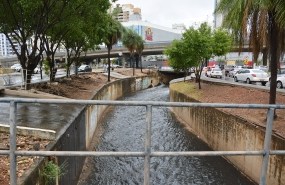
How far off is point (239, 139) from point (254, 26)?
4535 mm

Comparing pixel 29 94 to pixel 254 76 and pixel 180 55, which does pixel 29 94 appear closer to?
pixel 180 55

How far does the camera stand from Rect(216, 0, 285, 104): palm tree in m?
11.9

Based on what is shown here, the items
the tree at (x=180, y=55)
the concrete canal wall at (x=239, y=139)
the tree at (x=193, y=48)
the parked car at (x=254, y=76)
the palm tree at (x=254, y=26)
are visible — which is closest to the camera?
the concrete canal wall at (x=239, y=139)

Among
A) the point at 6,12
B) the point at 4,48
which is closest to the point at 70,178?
the point at 6,12

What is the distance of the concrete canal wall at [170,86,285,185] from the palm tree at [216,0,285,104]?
281cm

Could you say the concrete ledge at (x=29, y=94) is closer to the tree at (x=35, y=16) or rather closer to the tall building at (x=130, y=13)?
the tree at (x=35, y=16)

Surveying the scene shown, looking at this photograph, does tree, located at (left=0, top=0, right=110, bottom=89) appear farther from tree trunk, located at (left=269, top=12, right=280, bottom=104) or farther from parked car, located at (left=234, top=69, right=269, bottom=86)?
parked car, located at (left=234, top=69, right=269, bottom=86)

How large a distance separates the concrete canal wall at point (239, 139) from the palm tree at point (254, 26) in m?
2.81

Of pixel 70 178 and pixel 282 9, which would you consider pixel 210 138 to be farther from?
pixel 282 9

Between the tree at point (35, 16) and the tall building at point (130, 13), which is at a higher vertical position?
the tall building at point (130, 13)

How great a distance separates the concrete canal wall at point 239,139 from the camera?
35.0 feet

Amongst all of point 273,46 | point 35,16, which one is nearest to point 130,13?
point 35,16

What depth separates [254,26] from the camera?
12.4m

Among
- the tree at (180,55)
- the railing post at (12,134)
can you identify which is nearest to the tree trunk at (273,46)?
the railing post at (12,134)
